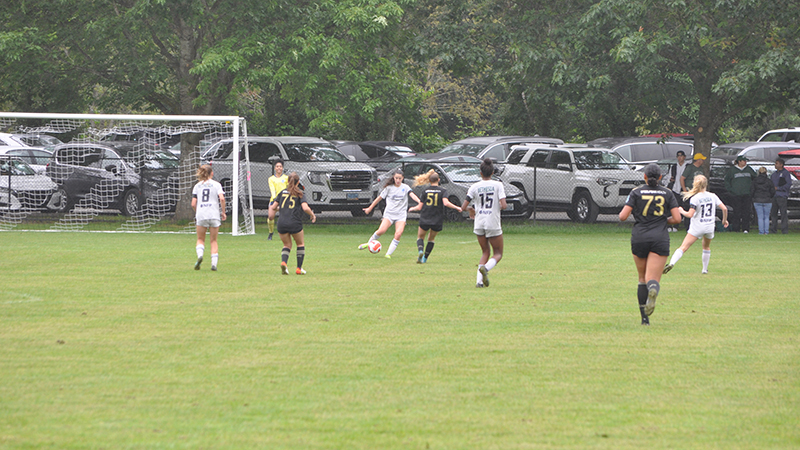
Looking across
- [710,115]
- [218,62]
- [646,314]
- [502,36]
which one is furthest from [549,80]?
[646,314]

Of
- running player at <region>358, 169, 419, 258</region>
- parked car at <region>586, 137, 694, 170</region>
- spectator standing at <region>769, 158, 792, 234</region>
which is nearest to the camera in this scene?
running player at <region>358, 169, 419, 258</region>

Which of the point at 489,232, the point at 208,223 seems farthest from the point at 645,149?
the point at 208,223

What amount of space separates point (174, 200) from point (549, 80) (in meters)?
10.8

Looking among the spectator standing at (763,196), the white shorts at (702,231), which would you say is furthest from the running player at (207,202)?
the spectator standing at (763,196)

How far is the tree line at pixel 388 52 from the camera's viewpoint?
22125mm

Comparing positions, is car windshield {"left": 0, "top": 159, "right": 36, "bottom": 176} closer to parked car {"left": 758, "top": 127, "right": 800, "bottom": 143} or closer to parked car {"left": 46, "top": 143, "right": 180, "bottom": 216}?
parked car {"left": 46, "top": 143, "right": 180, "bottom": 216}

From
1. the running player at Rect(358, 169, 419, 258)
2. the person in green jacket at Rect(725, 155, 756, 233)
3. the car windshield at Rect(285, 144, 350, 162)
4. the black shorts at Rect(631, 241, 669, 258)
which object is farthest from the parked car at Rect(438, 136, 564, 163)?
the black shorts at Rect(631, 241, 669, 258)

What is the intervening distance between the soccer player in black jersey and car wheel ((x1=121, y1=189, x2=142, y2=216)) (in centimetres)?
1837

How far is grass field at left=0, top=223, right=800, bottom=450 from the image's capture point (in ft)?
19.1

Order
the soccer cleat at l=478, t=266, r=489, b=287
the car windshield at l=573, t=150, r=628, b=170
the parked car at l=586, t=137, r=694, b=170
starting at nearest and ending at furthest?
the soccer cleat at l=478, t=266, r=489, b=287 < the car windshield at l=573, t=150, r=628, b=170 < the parked car at l=586, t=137, r=694, b=170

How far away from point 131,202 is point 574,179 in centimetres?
1211

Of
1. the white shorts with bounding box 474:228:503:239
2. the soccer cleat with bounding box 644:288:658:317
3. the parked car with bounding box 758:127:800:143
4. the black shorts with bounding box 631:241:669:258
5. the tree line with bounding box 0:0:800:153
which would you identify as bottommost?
the soccer cleat with bounding box 644:288:658:317

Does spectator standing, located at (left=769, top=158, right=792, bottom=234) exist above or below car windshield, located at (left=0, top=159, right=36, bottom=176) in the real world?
below

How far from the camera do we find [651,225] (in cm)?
988
